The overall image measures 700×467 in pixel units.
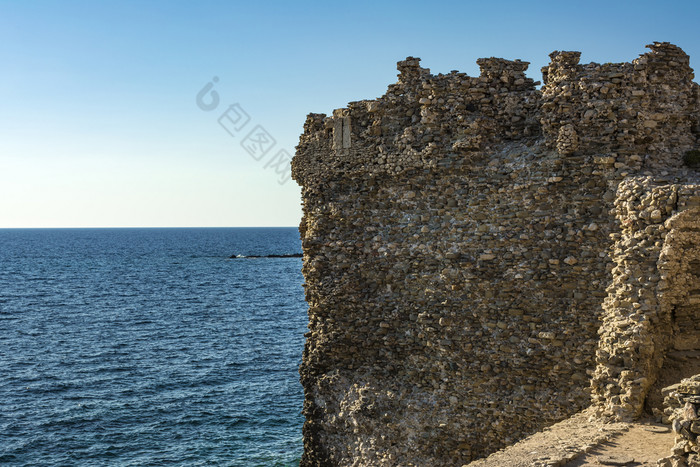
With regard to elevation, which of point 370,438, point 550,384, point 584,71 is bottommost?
point 370,438

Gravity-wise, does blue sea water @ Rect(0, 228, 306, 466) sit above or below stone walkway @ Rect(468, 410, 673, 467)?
below

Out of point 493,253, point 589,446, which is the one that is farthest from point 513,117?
point 589,446

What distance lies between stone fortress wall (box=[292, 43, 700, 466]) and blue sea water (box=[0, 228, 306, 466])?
11866 millimetres

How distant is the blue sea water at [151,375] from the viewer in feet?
88.1

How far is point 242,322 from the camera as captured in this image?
5284cm

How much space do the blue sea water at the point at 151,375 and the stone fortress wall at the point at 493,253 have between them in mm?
11866

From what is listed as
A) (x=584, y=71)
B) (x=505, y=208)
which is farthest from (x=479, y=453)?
(x=584, y=71)

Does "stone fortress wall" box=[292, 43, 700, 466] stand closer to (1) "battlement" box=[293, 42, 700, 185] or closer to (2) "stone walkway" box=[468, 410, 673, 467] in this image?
(1) "battlement" box=[293, 42, 700, 185]

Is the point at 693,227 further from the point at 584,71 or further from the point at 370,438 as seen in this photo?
the point at 370,438

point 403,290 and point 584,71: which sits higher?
point 584,71

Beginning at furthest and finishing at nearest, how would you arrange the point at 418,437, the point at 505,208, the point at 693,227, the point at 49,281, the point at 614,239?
the point at 49,281
the point at 418,437
the point at 505,208
the point at 614,239
the point at 693,227

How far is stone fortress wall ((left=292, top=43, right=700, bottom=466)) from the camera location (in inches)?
438

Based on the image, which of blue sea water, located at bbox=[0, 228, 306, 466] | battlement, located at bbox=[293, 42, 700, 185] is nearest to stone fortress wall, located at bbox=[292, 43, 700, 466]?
battlement, located at bbox=[293, 42, 700, 185]

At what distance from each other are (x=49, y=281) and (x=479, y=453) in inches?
3172
